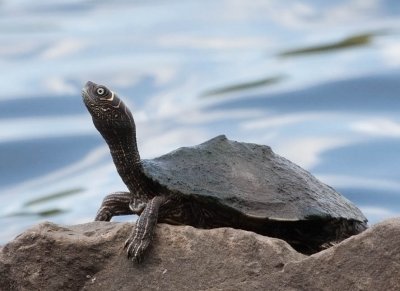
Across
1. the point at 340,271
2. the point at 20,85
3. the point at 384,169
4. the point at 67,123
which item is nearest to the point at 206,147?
the point at 340,271

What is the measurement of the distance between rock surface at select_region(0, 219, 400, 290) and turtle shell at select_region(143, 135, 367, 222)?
5.6 inches

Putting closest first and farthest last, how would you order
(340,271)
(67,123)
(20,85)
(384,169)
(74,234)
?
(340,271) → (74,234) → (384,169) → (67,123) → (20,85)

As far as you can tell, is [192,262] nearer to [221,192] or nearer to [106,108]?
[221,192]

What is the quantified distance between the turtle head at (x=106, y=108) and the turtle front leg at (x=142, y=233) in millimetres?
239

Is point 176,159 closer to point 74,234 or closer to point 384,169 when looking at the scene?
point 74,234

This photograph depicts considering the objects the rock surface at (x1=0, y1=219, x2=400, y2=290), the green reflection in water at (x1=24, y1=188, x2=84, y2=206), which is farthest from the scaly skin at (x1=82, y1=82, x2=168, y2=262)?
the green reflection in water at (x1=24, y1=188, x2=84, y2=206)

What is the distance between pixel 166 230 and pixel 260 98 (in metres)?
5.38

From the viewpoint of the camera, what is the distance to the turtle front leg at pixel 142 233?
10.7ft

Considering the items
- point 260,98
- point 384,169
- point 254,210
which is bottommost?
point 254,210

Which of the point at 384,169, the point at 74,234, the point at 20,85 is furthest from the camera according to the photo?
the point at 20,85

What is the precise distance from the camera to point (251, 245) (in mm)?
3230

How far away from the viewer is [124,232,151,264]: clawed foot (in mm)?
3264

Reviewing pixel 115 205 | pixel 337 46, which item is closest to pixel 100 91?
pixel 115 205

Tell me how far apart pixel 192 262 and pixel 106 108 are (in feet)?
1.60
